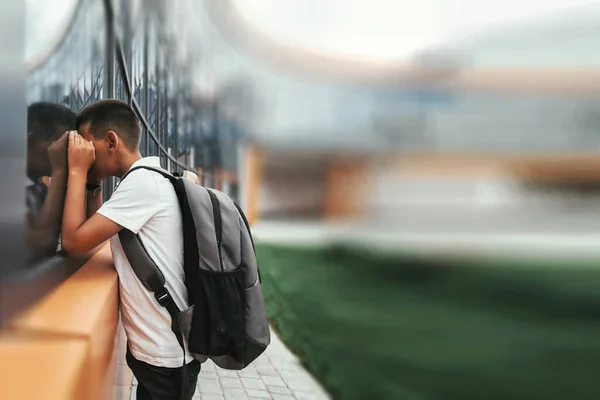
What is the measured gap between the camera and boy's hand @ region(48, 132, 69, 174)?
0.80 meters

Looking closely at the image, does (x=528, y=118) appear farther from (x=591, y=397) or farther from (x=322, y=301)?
(x=591, y=397)

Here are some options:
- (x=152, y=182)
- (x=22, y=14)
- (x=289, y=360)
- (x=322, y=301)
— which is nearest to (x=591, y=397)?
(x=322, y=301)

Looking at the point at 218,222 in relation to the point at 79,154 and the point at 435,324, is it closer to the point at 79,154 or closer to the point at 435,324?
the point at 79,154

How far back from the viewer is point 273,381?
1.97 metres

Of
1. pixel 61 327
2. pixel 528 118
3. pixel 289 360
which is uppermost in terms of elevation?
pixel 528 118

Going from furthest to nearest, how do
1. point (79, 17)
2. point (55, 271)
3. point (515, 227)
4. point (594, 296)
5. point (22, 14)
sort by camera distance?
point (594, 296), point (515, 227), point (79, 17), point (55, 271), point (22, 14)

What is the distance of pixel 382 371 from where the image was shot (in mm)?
3258

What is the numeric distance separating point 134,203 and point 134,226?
4cm

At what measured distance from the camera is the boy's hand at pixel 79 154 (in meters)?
0.82

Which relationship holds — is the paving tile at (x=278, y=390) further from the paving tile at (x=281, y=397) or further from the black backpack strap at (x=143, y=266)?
the black backpack strap at (x=143, y=266)

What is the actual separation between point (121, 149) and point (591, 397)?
3.98 metres

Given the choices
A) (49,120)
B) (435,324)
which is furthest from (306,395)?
(435,324)

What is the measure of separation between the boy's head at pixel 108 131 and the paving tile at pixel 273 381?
1376mm

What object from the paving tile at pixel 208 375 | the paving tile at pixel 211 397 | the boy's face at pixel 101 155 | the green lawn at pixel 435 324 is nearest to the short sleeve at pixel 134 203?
the boy's face at pixel 101 155
